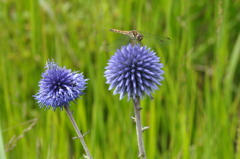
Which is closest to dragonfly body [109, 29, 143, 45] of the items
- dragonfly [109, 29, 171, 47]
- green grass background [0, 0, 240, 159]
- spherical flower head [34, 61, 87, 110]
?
dragonfly [109, 29, 171, 47]

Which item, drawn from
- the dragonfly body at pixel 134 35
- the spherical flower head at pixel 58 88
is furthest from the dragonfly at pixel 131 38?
the spherical flower head at pixel 58 88

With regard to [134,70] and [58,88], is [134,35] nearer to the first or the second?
[134,70]

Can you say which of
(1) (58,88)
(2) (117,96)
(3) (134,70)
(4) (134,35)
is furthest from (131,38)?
(2) (117,96)

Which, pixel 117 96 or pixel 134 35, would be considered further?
pixel 117 96

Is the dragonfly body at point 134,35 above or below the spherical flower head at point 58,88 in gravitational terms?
above

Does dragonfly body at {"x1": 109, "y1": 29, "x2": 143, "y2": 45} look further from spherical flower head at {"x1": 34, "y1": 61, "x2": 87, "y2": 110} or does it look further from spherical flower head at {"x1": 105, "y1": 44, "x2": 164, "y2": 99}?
spherical flower head at {"x1": 34, "y1": 61, "x2": 87, "y2": 110}

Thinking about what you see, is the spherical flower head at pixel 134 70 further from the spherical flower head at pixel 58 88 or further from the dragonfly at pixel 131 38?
the spherical flower head at pixel 58 88

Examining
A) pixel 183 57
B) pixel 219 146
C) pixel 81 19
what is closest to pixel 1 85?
pixel 81 19
